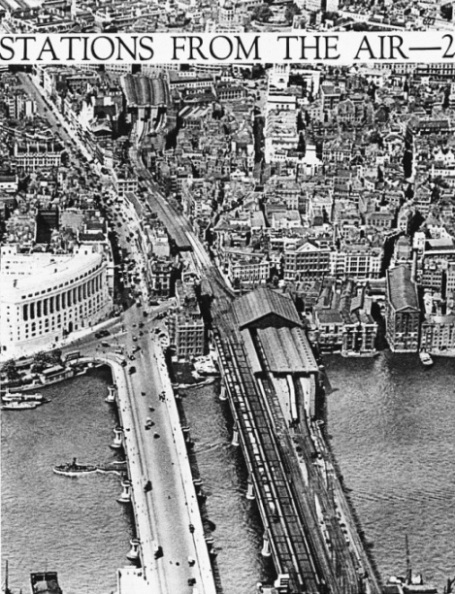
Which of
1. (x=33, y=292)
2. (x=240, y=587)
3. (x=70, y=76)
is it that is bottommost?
(x=240, y=587)

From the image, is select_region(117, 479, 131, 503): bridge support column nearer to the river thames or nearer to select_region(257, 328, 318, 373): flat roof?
the river thames

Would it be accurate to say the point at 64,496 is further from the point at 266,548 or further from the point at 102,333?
the point at 102,333

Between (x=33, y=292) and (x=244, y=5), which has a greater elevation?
(x=244, y=5)

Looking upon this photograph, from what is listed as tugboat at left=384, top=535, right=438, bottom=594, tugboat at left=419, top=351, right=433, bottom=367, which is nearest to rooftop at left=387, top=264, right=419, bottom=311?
tugboat at left=419, top=351, right=433, bottom=367

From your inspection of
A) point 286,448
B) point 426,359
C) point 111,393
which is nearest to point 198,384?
point 111,393

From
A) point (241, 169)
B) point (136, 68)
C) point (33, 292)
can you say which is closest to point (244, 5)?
point (136, 68)

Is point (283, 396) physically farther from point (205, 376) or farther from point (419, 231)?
point (419, 231)
